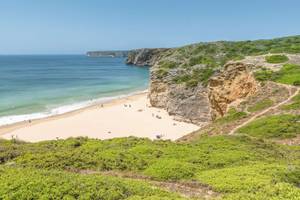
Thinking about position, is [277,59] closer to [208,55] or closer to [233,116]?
[233,116]

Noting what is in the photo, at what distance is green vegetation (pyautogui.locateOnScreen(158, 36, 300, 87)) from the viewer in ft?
125

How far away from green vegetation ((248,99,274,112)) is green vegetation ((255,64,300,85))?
10.0 ft

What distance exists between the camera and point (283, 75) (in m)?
25.1

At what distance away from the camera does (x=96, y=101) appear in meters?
49.2

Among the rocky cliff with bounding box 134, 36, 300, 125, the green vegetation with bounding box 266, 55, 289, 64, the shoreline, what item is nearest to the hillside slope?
the rocky cliff with bounding box 134, 36, 300, 125

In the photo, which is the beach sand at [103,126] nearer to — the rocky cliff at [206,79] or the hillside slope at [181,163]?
the rocky cliff at [206,79]

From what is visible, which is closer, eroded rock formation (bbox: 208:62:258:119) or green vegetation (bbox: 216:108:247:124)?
green vegetation (bbox: 216:108:247:124)

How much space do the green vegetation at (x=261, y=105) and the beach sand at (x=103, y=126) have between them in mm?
9195

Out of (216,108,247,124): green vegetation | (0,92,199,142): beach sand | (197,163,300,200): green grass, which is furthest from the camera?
(0,92,199,142): beach sand

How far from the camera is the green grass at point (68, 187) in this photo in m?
6.55

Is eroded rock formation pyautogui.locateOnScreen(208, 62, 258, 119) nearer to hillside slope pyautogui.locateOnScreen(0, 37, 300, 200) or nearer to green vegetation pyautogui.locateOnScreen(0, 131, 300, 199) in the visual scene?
hillside slope pyautogui.locateOnScreen(0, 37, 300, 200)

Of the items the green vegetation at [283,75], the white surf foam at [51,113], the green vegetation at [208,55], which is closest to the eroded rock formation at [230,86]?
the green vegetation at [283,75]

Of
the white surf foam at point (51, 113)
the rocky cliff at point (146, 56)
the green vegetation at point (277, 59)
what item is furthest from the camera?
the rocky cliff at point (146, 56)

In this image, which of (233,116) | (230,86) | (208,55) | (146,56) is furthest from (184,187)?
(146,56)
